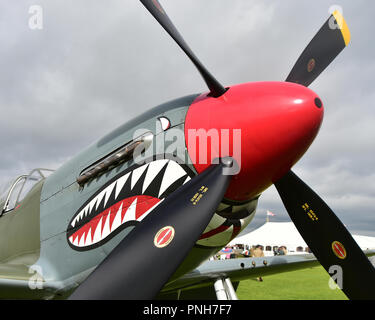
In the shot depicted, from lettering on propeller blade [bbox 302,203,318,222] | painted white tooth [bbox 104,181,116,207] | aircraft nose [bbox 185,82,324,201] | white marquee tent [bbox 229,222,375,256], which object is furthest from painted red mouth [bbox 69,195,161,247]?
white marquee tent [bbox 229,222,375,256]

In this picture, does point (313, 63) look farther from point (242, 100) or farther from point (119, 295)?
point (119, 295)

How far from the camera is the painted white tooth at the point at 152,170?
264 centimetres

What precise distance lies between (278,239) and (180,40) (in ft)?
78.9

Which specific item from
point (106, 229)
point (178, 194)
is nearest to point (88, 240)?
point (106, 229)

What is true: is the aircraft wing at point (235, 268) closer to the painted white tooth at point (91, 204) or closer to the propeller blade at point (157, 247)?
the painted white tooth at point (91, 204)

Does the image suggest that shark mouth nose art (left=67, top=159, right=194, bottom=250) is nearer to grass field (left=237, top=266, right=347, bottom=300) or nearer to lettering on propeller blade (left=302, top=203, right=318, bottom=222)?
lettering on propeller blade (left=302, top=203, right=318, bottom=222)

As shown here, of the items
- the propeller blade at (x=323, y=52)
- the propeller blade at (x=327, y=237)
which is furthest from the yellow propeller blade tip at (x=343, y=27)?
the propeller blade at (x=327, y=237)

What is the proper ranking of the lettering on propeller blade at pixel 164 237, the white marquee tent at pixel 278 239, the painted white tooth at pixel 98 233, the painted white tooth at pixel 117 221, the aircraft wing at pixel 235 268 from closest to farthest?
the lettering on propeller blade at pixel 164 237 → the painted white tooth at pixel 117 221 → the painted white tooth at pixel 98 233 → the aircraft wing at pixel 235 268 → the white marquee tent at pixel 278 239

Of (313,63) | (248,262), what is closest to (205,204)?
(313,63)

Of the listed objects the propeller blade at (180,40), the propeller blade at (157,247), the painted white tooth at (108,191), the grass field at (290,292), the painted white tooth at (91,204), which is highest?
the propeller blade at (180,40)

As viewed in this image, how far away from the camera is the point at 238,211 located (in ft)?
8.87

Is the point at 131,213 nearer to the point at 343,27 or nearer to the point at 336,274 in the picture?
the point at 336,274

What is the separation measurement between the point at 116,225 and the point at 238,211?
1086 mm

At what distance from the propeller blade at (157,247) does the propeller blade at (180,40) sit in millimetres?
732
